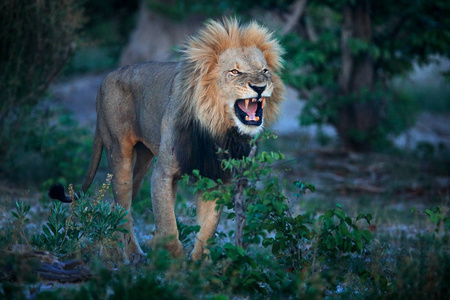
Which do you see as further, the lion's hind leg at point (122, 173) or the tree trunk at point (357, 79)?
the tree trunk at point (357, 79)

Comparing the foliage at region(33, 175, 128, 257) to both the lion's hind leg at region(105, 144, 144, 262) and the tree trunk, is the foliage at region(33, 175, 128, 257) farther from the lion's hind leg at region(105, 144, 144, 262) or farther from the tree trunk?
the tree trunk

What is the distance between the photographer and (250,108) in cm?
409

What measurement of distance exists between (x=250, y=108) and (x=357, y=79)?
658 cm

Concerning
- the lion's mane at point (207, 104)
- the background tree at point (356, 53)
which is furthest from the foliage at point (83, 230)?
the background tree at point (356, 53)

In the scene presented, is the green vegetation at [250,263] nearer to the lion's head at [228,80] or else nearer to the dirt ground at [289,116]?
the lion's head at [228,80]

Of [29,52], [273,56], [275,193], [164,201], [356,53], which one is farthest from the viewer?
[356,53]

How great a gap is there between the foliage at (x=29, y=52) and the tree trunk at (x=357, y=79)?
15.8 ft

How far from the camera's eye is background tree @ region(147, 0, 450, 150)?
962cm

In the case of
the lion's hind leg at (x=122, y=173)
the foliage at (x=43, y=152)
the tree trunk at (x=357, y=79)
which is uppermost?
the tree trunk at (x=357, y=79)

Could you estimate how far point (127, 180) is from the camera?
4.91m

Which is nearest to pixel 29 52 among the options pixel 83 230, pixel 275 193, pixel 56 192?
pixel 56 192

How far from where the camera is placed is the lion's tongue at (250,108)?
402 cm

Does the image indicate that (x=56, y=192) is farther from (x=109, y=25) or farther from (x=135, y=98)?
(x=109, y=25)

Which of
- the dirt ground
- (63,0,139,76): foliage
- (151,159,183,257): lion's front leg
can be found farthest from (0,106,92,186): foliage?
(63,0,139,76): foliage
